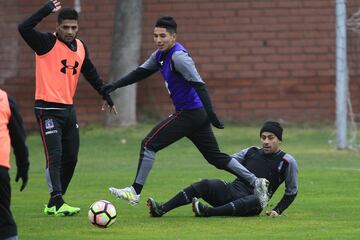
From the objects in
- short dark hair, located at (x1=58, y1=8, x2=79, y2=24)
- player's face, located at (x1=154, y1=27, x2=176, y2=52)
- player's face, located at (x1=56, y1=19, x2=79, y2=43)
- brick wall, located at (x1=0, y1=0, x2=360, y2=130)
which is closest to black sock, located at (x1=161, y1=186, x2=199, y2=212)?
player's face, located at (x1=154, y1=27, x2=176, y2=52)

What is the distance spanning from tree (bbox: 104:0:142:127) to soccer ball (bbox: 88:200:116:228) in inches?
598

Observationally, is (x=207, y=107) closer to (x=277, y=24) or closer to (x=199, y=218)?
(x=199, y=218)

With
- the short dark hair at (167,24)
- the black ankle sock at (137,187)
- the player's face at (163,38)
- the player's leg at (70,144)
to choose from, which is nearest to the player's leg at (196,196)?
the black ankle sock at (137,187)

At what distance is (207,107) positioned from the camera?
11.1m

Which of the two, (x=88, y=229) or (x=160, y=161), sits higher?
(x=88, y=229)

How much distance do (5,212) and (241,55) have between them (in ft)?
61.0

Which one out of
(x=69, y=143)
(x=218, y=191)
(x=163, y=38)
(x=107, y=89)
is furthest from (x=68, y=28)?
(x=218, y=191)

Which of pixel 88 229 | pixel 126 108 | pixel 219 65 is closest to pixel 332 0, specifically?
pixel 219 65

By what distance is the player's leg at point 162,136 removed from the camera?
442 inches

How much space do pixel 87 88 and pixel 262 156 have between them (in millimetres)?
15243

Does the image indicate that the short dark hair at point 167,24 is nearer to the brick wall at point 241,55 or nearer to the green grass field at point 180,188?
the green grass field at point 180,188

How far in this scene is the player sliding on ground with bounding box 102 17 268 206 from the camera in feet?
36.5

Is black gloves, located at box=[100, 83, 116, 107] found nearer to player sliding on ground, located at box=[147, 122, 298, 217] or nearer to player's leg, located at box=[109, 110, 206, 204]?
player's leg, located at box=[109, 110, 206, 204]

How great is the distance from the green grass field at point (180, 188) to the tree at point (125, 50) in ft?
1.91
